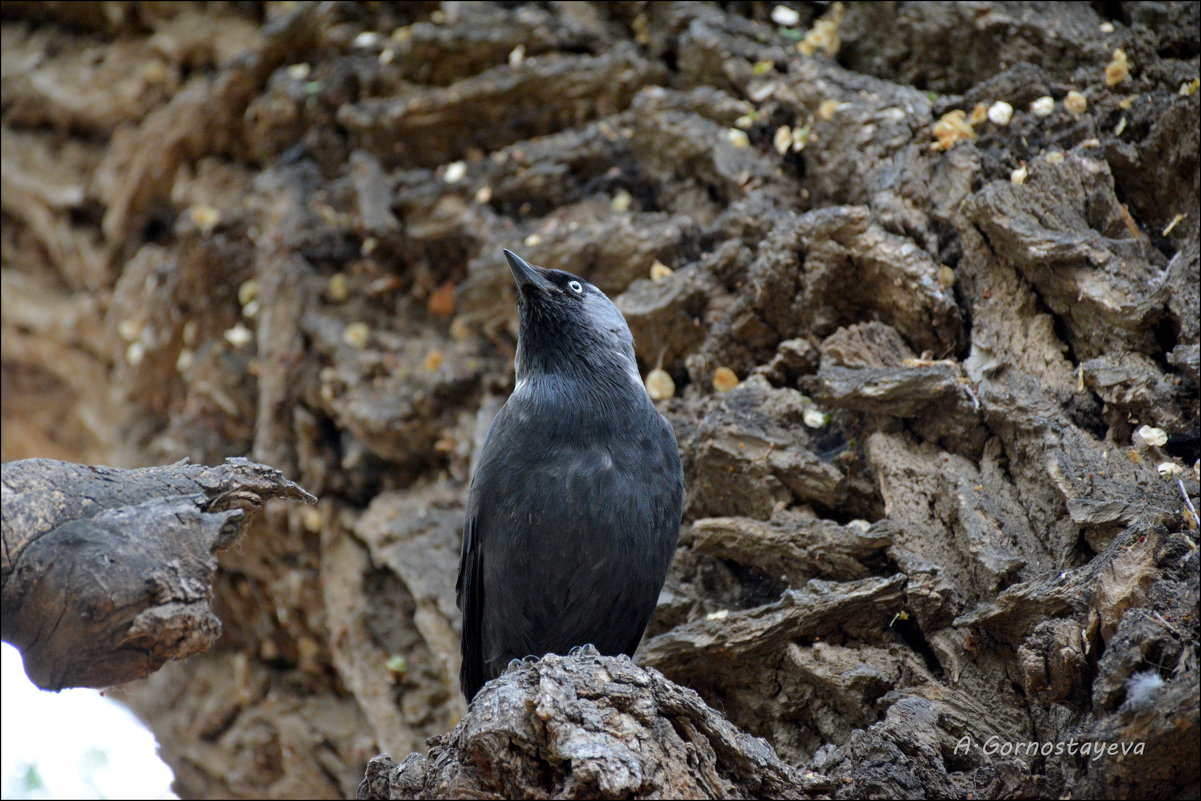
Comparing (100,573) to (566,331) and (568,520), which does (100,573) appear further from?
(566,331)

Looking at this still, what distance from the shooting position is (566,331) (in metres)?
4.45

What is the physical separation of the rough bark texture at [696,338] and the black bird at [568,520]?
422 millimetres

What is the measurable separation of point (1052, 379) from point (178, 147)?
5651 mm

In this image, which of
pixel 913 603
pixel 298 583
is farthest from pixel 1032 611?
pixel 298 583

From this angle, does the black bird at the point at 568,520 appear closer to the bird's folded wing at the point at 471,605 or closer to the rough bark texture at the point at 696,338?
the bird's folded wing at the point at 471,605

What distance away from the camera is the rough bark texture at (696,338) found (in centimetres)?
325

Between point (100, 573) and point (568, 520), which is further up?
point (100, 573)

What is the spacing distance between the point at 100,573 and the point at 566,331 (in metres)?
2.39

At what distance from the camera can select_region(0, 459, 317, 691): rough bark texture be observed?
240 cm

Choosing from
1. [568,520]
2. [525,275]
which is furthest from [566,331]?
[568,520]

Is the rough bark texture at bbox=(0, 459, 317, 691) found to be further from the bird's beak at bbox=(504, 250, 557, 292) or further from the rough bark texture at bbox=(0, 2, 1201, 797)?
the bird's beak at bbox=(504, 250, 557, 292)

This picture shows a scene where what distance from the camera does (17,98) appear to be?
726 cm

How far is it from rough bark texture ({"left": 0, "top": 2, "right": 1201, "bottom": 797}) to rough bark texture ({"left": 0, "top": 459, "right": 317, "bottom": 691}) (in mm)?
800

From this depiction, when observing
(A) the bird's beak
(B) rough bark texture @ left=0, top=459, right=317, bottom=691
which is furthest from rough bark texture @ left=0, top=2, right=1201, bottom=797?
(B) rough bark texture @ left=0, top=459, right=317, bottom=691
